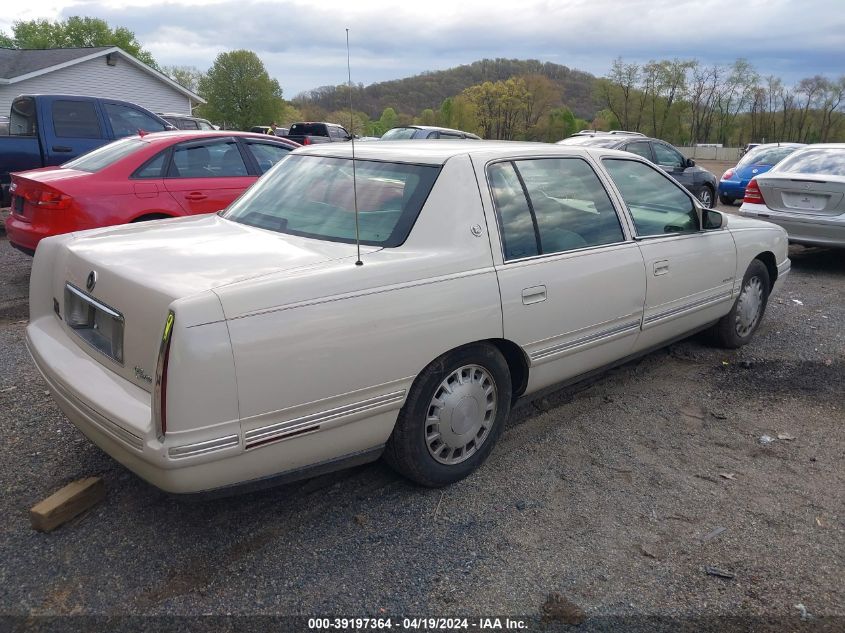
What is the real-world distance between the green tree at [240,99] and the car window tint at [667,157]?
54.5 metres

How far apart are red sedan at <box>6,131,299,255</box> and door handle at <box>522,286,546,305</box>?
14.2 feet

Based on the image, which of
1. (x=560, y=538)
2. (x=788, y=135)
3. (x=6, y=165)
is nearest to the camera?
(x=560, y=538)

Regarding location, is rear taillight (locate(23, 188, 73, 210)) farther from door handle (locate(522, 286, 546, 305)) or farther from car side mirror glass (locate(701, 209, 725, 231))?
→ car side mirror glass (locate(701, 209, 725, 231))

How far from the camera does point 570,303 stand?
3486mm

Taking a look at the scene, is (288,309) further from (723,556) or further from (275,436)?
(723,556)

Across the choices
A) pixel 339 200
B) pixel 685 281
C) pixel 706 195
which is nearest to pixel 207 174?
pixel 339 200

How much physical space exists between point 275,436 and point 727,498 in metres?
2.15

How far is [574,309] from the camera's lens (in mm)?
3516

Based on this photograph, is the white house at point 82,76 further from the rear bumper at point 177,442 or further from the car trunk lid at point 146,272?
the rear bumper at point 177,442

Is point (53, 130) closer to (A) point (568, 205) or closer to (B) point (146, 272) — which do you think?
(B) point (146, 272)

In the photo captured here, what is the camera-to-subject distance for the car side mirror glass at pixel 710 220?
14.8 feet

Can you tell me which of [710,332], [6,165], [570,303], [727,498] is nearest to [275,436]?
[570,303]

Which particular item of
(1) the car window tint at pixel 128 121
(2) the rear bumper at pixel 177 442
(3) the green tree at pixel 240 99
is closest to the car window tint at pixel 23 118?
(1) the car window tint at pixel 128 121

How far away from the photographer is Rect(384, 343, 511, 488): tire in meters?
2.94
